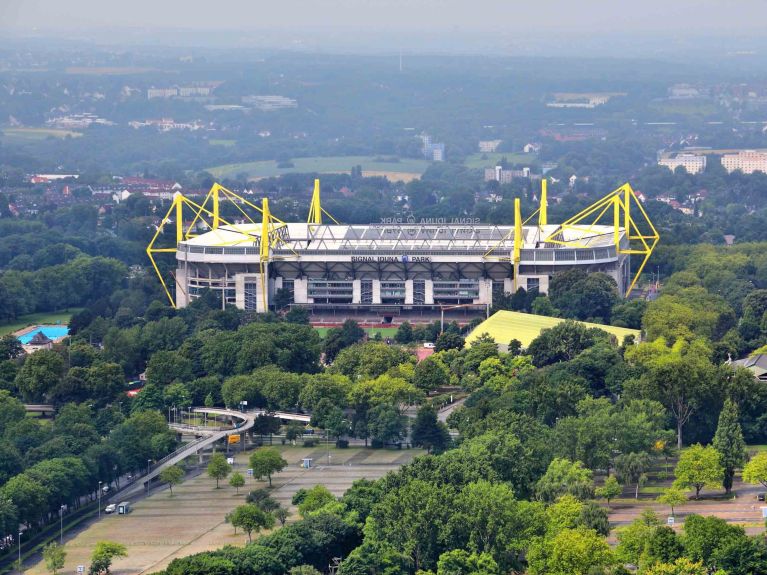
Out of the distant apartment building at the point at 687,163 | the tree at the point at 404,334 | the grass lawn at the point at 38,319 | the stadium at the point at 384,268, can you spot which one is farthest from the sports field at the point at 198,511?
the distant apartment building at the point at 687,163

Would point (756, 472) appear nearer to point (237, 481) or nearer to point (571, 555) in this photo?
point (571, 555)

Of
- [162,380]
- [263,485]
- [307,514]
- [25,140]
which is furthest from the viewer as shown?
[25,140]

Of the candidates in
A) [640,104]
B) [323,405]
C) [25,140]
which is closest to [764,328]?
[323,405]

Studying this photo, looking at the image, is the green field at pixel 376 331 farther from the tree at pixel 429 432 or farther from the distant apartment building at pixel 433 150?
the distant apartment building at pixel 433 150

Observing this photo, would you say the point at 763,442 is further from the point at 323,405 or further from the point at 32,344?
the point at 32,344

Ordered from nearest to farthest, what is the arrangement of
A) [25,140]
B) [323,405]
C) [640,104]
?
[323,405] < [25,140] < [640,104]

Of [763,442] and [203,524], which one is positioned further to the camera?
[763,442]

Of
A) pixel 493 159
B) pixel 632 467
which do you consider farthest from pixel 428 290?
pixel 493 159

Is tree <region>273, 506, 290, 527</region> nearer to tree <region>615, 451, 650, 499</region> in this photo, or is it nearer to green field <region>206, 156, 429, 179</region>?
tree <region>615, 451, 650, 499</region>

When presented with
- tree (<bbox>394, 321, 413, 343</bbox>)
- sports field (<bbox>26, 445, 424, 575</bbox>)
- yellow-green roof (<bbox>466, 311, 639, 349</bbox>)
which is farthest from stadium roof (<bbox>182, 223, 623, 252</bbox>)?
sports field (<bbox>26, 445, 424, 575</bbox>)
